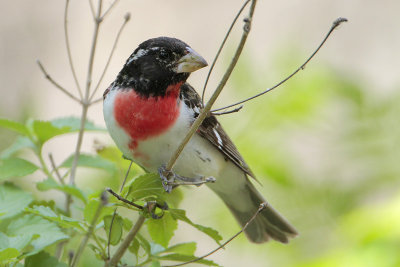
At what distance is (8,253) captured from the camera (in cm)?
160

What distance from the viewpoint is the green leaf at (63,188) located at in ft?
6.59

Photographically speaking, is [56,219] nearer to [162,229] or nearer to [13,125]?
[162,229]

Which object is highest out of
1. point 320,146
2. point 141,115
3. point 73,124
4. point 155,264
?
point 320,146

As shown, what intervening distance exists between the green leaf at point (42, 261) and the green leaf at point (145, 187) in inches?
11.0

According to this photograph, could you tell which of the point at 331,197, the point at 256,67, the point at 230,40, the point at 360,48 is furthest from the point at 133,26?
the point at 331,197

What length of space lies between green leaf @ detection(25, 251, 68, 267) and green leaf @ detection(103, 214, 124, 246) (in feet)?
0.49

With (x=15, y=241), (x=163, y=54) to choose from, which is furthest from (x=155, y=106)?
(x=15, y=241)

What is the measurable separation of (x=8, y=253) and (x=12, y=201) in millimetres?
388

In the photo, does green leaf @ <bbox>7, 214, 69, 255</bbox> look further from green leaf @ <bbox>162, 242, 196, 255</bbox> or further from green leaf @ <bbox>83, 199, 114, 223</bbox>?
green leaf @ <bbox>162, 242, 196, 255</bbox>

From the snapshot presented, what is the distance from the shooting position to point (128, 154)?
2.48 metres

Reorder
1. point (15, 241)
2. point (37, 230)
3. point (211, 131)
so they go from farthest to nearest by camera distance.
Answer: point (211, 131) < point (37, 230) < point (15, 241)

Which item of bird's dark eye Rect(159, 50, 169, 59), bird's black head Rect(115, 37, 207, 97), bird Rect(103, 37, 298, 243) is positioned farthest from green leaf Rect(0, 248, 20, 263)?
bird's dark eye Rect(159, 50, 169, 59)

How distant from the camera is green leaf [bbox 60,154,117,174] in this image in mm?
2262

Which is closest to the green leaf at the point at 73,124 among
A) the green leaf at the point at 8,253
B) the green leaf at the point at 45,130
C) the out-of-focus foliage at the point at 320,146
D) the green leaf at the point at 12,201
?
the green leaf at the point at 45,130
